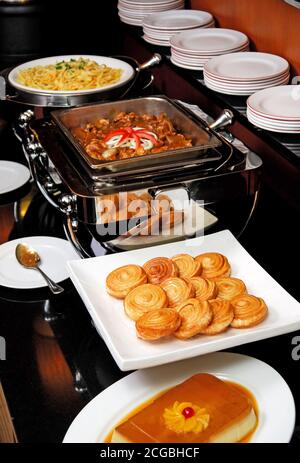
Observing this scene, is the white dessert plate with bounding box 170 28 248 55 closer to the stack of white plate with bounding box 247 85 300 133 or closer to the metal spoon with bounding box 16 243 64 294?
the stack of white plate with bounding box 247 85 300 133

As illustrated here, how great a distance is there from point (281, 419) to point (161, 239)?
0.54 meters

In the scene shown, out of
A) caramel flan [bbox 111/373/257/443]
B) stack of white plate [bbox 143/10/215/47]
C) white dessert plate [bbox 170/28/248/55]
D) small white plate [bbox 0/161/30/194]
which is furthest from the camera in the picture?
stack of white plate [bbox 143/10/215/47]

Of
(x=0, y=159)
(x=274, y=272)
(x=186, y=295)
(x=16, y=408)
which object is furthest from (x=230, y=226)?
(x=0, y=159)

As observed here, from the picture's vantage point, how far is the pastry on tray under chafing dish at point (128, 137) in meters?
1.55

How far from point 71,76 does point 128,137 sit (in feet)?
1.78

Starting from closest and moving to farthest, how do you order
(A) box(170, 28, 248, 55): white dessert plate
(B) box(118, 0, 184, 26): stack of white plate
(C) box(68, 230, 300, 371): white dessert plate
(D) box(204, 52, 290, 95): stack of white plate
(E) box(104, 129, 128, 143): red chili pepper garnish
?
(C) box(68, 230, 300, 371): white dessert plate, (E) box(104, 129, 128, 143): red chili pepper garnish, (D) box(204, 52, 290, 95): stack of white plate, (A) box(170, 28, 248, 55): white dessert plate, (B) box(118, 0, 184, 26): stack of white plate

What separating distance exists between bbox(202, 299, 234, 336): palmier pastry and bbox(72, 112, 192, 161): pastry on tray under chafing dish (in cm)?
43

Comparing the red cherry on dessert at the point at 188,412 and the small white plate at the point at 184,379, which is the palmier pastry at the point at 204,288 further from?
the red cherry on dessert at the point at 188,412

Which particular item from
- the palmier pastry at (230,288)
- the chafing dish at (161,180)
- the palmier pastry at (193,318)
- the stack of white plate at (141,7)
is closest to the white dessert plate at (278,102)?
the chafing dish at (161,180)

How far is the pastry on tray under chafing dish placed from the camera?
1549 millimetres

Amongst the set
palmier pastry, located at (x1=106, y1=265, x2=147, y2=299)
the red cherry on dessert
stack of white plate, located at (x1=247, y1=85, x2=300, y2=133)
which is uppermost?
stack of white plate, located at (x1=247, y1=85, x2=300, y2=133)

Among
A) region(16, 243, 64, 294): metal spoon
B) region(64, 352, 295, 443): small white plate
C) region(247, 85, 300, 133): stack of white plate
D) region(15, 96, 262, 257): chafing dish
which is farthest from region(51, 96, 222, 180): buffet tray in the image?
region(64, 352, 295, 443): small white plate

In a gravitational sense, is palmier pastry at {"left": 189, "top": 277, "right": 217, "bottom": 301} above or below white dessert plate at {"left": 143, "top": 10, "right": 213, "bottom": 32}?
below

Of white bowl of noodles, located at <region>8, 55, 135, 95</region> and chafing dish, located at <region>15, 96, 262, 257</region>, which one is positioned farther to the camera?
white bowl of noodles, located at <region>8, 55, 135, 95</region>
